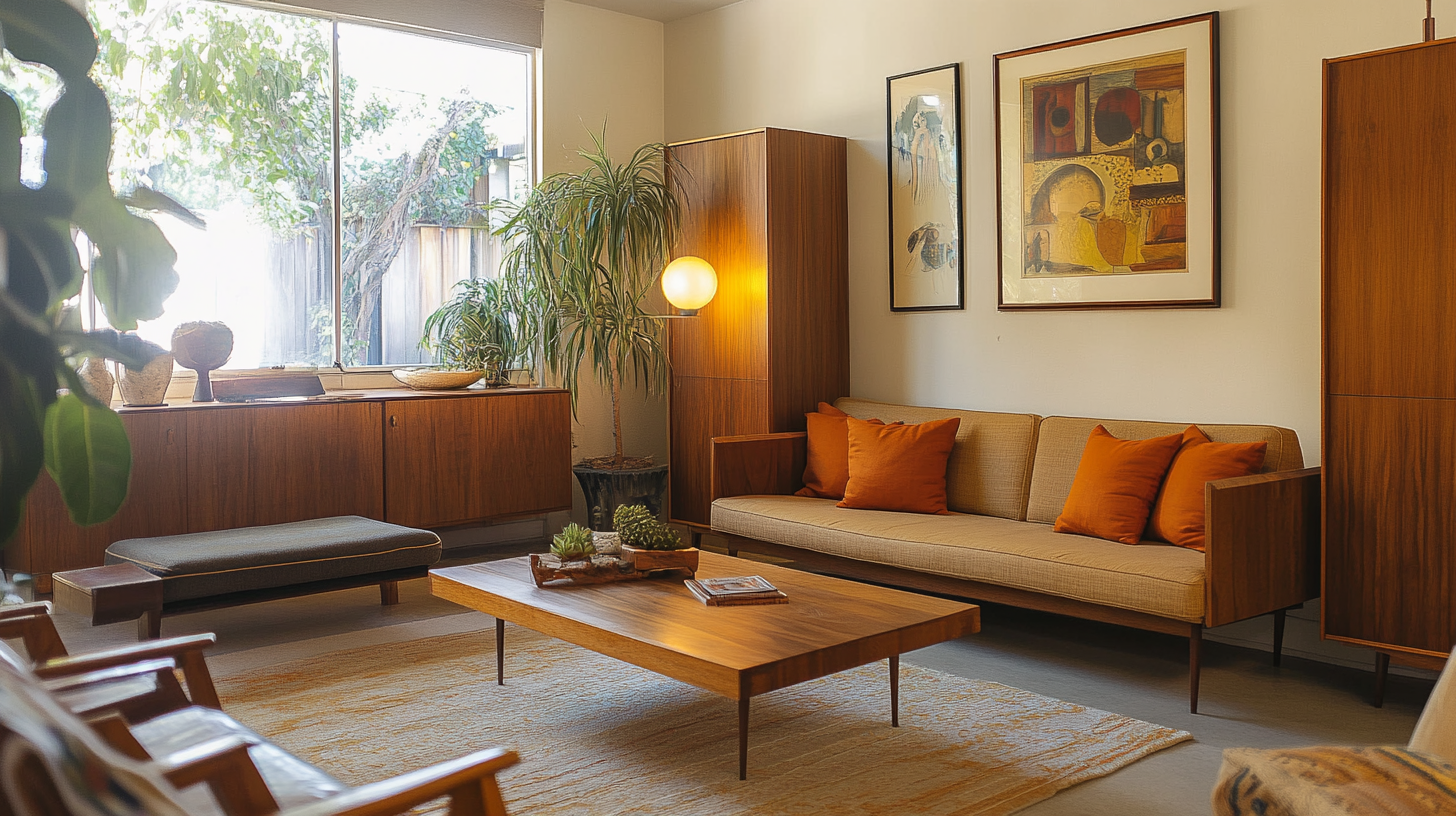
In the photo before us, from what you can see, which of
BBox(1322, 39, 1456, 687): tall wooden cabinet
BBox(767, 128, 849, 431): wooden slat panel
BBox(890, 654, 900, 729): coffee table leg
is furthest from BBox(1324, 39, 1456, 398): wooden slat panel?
BBox(767, 128, 849, 431): wooden slat panel

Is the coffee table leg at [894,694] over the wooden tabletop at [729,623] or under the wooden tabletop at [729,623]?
under

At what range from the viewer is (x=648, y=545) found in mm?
3361

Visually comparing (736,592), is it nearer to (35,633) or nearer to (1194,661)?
(1194,661)

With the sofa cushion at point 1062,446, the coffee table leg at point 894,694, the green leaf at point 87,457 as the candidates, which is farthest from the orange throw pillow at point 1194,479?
the green leaf at point 87,457

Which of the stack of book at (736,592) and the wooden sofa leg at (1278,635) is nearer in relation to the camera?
the stack of book at (736,592)

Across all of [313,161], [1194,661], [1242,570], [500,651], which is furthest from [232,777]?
[313,161]

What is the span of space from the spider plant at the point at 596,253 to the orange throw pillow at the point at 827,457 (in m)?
1.09

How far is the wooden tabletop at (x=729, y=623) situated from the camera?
2479 mm

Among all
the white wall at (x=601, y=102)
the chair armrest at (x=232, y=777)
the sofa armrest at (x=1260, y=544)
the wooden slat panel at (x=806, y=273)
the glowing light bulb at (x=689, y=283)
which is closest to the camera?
the chair armrest at (x=232, y=777)

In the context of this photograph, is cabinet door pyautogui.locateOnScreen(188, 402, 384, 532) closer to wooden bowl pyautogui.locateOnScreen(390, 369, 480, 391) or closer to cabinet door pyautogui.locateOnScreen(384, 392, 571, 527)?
cabinet door pyautogui.locateOnScreen(384, 392, 571, 527)

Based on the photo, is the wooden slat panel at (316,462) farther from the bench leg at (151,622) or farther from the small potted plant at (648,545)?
the small potted plant at (648,545)

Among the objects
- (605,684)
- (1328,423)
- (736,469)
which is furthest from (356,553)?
(1328,423)

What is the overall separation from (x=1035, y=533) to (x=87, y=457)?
3584 mm

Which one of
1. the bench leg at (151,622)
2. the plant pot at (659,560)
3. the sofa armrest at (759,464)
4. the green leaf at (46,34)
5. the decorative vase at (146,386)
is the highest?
the green leaf at (46,34)
